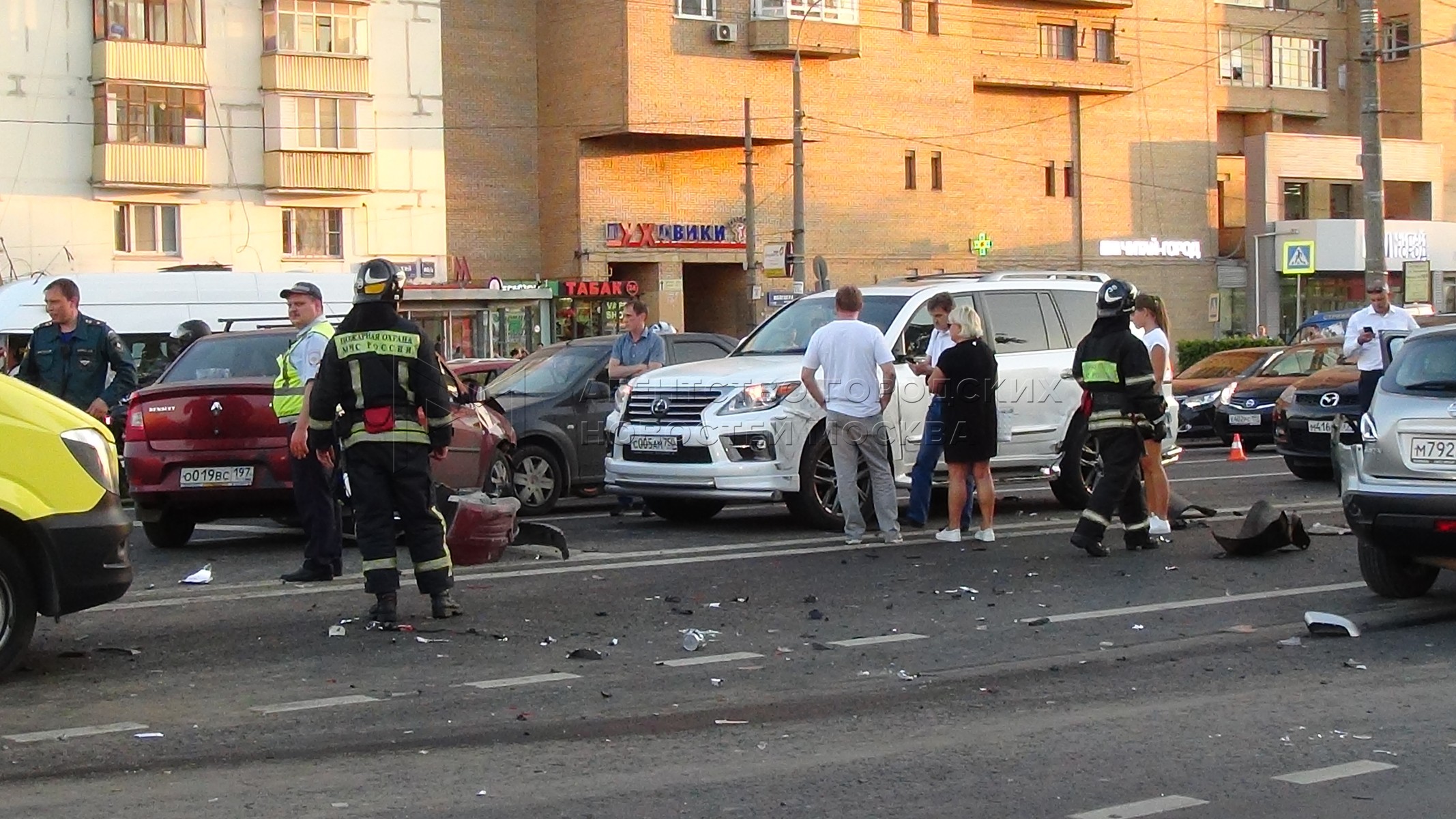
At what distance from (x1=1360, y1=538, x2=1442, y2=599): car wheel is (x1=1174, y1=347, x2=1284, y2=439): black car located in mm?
16535

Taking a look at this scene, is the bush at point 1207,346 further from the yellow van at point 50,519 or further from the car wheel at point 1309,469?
the yellow van at point 50,519

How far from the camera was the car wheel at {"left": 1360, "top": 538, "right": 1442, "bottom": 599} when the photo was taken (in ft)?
33.8

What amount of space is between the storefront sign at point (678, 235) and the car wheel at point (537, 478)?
110 feet

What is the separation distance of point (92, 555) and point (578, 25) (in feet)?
144

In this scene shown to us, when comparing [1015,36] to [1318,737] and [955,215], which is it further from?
[1318,737]

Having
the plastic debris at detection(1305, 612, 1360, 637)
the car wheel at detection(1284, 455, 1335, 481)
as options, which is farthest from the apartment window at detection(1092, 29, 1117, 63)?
the plastic debris at detection(1305, 612, 1360, 637)

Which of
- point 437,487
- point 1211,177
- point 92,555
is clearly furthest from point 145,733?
point 1211,177

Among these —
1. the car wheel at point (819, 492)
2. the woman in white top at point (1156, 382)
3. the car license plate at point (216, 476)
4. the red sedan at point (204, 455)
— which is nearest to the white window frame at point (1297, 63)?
the woman in white top at point (1156, 382)

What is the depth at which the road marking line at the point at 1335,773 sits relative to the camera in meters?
6.35

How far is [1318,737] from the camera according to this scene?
702 centimetres

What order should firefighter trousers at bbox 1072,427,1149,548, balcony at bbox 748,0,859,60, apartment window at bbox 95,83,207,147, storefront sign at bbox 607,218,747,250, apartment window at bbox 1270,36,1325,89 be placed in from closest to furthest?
firefighter trousers at bbox 1072,427,1149,548
apartment window at bbox 95,83,207,147
storefront sign at bbox 607,218,747,250
balcony at bbox 748,0,859,60
apartment window at bbox 1270,36,1325,89

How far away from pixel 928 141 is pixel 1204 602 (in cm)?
4605

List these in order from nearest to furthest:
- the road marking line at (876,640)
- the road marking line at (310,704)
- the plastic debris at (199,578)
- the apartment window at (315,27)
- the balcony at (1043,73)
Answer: the road marking line at (310,704)
the road marking line at (876,640)
the plastic debris at (199,578)
the apartment window at (315,27)
the balcony at (1043,73)

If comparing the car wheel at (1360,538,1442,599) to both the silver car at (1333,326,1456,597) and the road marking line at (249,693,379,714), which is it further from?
the road marking line at (249,693,379,714)
